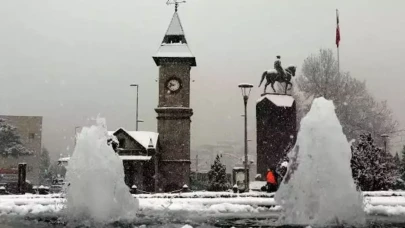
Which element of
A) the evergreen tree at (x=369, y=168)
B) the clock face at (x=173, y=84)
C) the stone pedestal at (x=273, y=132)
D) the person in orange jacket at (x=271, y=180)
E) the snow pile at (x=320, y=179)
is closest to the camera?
the snow pile at (x=320, y=179)

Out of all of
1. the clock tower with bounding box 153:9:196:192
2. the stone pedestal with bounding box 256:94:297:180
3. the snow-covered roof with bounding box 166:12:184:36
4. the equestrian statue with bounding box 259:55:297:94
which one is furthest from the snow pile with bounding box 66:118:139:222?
the snow-covered roof with bounding box 166:12:184:36

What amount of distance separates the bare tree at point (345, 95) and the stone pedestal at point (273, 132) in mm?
16896

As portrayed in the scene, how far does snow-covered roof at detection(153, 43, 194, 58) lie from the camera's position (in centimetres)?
5409

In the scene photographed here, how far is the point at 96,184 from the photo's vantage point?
10.3 m

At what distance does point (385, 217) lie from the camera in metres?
10.3

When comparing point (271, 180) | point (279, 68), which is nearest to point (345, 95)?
point (279, 68)

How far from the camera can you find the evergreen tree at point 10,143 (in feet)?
251

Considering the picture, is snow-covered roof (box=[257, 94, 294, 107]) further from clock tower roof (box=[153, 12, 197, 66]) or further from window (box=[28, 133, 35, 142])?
window (box=[28, 133, 35, 142])

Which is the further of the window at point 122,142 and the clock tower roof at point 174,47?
the clock tower roof at point 174,47

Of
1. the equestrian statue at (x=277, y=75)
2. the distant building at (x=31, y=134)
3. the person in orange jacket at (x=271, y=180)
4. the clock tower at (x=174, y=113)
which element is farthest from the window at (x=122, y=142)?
the distant building at (x=31, y=134)

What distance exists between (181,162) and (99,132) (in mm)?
Answer: 40242

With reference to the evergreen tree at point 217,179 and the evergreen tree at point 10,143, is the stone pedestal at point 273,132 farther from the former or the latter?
the evergreen tree at point 10,143

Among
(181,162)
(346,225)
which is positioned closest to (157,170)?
(181,162)

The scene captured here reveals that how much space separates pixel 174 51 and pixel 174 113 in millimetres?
6655
